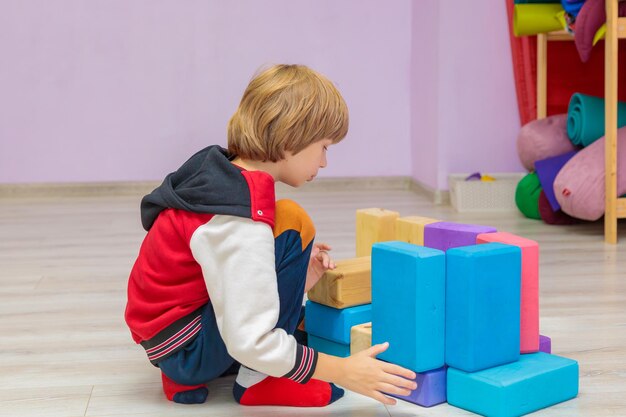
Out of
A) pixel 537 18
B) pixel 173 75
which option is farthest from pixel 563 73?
pixel 173 75

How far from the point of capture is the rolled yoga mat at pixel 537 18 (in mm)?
2725

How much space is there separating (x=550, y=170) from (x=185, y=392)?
1691 mm

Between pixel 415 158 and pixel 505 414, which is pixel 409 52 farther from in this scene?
pixel 505 414

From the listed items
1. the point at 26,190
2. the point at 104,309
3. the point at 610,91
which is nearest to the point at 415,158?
the point at 610,91

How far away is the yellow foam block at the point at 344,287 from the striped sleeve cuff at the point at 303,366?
0.73ft

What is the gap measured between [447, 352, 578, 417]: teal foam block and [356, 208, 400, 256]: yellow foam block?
0.36 m

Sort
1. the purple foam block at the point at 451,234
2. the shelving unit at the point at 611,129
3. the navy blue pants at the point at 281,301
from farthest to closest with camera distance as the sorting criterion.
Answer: the shelving unit at the point at 611,129, the purple foam block at the point at 451,234, the navy blue pants at the point at 281,301

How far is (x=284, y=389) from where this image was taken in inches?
46.1

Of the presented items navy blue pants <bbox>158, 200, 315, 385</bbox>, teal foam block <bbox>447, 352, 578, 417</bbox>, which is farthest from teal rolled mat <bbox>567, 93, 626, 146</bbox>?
navy blue pants <bbox>158, 200, 315, 385</bbox>

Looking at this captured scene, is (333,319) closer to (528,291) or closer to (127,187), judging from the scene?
(528,291)

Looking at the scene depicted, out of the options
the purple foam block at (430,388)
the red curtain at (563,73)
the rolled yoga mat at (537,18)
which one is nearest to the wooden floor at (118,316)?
the purple foam block at (430,388)

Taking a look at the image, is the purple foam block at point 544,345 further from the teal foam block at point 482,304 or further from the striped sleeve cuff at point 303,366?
the striped sleeve cuff at point 303,366

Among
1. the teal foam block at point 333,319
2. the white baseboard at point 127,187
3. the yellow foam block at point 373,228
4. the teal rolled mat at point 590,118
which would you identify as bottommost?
the white baseboard at point 127,187

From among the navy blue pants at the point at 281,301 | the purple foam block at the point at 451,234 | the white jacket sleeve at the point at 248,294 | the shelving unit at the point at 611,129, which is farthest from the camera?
the shelving unit at the point at 611,129
